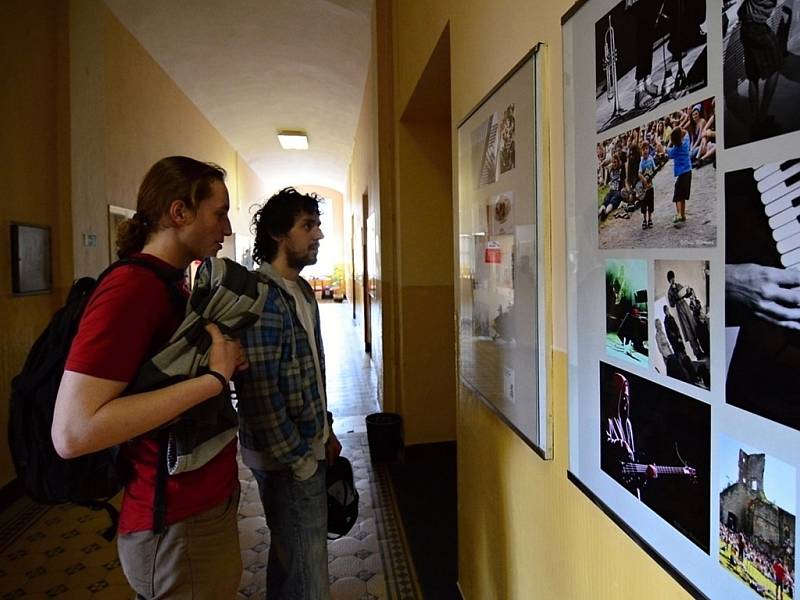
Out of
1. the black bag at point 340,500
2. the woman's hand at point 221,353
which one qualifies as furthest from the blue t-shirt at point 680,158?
the black bag at point 340,500

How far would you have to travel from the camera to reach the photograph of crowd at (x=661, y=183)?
61cm

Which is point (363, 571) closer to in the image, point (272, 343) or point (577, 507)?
point (272, 343)

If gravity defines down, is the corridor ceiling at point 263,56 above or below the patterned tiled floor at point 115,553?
above

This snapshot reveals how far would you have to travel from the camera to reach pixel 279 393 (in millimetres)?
1426

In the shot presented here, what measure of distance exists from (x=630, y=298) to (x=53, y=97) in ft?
14.5

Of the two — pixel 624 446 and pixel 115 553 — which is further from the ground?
pixel 624 446

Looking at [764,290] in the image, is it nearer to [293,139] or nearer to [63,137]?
[63,137]

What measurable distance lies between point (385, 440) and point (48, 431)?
2715 mm

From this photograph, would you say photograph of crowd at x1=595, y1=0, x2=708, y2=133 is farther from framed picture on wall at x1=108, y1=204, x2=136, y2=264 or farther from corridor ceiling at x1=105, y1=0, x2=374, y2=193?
framed picture on wall at x1=108, y1=204, x2=136, y2=264

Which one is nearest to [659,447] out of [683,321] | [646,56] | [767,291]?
[683,321]

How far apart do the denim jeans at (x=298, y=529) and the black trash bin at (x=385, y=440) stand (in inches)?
77.9

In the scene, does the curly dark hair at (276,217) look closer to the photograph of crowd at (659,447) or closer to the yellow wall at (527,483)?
the yellow wall at (527,483)

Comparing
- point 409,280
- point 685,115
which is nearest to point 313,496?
point 685,115

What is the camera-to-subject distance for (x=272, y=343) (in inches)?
55.9
